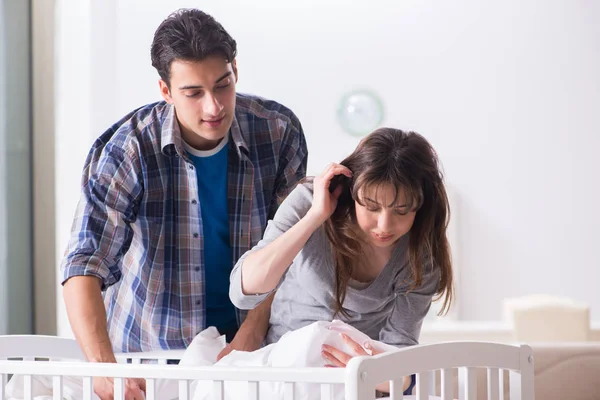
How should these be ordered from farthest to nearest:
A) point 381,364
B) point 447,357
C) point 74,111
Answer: point 74,111 < point 447,357 < point 381,364

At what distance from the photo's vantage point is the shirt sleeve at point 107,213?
179 centimetres

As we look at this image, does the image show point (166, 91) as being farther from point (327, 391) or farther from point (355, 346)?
point (327, 391)

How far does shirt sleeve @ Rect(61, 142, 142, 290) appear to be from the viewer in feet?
5.86

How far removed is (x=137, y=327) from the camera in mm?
1936

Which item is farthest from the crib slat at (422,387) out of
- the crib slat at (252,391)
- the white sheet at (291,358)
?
the crib slat at (252,391)

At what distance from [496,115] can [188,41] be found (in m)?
3.34

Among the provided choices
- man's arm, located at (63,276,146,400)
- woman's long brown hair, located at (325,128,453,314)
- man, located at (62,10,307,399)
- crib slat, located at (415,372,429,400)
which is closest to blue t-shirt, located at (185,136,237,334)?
man, located at (62,10,307,399)

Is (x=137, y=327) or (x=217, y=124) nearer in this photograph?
(x=217, y=124)

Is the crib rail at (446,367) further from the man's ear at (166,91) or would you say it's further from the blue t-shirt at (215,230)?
the man's ear at (166,91)

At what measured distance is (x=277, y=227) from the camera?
1.58 m

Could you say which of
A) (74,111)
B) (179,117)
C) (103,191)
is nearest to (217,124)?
(179,117)

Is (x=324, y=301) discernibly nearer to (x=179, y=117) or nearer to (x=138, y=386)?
(x=138, y=386)

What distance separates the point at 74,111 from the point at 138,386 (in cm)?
193

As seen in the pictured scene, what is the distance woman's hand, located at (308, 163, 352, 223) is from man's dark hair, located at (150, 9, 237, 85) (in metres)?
0.43
